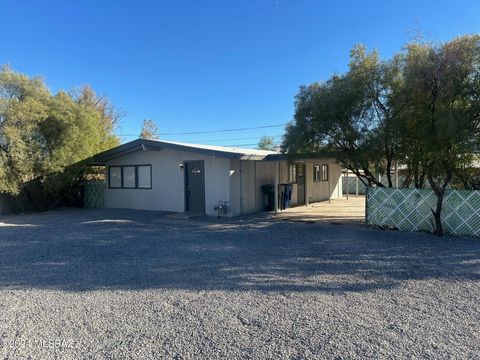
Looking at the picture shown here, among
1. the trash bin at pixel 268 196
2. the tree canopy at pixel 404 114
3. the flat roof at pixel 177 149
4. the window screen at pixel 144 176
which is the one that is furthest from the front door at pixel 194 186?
the tree canopy at pixel 404 114

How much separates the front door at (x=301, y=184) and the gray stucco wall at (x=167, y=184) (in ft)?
18.0

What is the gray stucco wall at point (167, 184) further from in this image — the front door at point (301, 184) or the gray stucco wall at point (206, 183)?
the front door at point (301, 184)

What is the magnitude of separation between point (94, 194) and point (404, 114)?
45.6 feet

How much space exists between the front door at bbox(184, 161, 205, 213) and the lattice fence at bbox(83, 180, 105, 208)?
5229 millimetres

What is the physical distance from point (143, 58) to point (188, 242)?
17.0 m

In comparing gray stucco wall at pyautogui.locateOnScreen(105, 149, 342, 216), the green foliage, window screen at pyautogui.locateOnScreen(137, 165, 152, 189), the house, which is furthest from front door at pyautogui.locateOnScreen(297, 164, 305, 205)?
the green foliage

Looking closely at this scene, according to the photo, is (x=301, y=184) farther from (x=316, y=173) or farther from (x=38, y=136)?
(x=38, y=136)

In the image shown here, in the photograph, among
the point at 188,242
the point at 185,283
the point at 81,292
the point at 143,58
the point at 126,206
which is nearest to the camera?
the point at 81,292

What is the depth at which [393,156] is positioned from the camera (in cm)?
959

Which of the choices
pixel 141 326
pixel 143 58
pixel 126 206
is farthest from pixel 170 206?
pixel 143 58

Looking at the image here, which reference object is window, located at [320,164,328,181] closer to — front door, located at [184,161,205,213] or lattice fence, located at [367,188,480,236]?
front door, located at [184,161,205,213]

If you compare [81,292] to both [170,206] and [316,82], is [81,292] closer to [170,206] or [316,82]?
[316,82]

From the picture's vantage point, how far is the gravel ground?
10.2 ft

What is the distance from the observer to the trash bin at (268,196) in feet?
44.9
